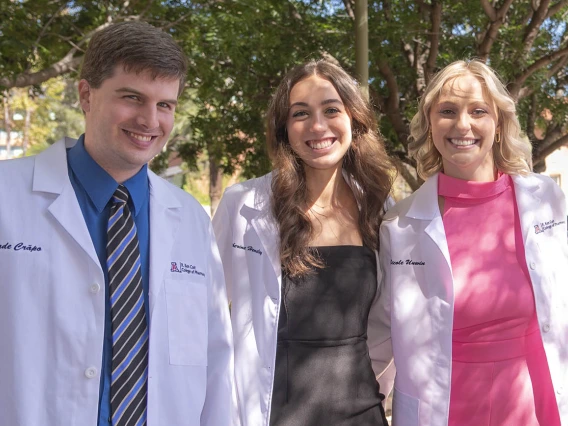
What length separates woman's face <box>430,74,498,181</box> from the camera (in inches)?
133

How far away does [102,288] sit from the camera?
2234 mm

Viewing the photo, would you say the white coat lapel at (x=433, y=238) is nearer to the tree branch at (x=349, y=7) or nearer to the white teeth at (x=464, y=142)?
the white teeth at (x=464, y=142)

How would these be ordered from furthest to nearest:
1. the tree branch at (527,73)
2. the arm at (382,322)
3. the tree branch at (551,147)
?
the tree branch at (551,147)
the tree branch at (527,73)
the arm at (382,322)

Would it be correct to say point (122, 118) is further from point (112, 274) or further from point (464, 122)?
point (464, 122)

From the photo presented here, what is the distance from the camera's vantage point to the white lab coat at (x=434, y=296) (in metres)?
3.18

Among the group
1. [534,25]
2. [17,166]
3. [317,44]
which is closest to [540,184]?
[17,166]

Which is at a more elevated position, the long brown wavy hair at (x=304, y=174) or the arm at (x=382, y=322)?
the long brown wavy hair at (x=304, y=174)

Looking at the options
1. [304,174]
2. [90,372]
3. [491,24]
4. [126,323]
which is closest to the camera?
[90,372]

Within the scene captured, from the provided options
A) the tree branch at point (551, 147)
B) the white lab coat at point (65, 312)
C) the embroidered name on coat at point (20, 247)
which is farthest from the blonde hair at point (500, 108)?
the tree branch at point (551, 147)

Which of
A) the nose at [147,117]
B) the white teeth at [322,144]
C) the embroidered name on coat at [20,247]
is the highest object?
the white teeth at [322,144]

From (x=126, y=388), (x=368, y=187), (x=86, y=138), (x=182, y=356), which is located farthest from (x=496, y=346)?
(x=86, y=138)

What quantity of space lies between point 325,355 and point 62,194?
140cm

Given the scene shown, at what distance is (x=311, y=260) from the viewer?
3.19 meters

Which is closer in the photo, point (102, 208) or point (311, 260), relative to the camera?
point (102, 208)
